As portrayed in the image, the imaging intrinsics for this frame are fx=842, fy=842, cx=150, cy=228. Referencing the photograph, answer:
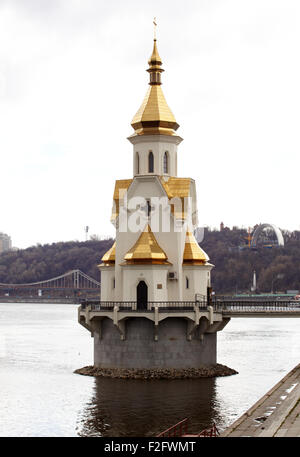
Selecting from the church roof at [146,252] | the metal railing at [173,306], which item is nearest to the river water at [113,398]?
the metal railing at [173,306]

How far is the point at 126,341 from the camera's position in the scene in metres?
47.8

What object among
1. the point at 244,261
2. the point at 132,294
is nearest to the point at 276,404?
the point at 132,294

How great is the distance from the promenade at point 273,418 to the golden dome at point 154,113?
20007mm

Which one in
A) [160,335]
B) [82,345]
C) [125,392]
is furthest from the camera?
[82,345]

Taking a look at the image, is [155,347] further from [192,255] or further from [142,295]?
[192,255]

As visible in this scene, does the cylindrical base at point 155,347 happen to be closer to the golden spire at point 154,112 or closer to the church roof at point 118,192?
the church roof at point 118,192

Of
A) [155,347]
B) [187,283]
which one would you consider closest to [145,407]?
[155,347]

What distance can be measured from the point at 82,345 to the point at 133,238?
3061 centimetres

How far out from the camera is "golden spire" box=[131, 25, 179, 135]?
51156mm

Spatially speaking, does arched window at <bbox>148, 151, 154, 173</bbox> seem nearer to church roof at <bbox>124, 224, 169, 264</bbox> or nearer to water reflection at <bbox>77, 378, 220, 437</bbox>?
church roof at <bbox>124, 224, 169, 264</bbox>

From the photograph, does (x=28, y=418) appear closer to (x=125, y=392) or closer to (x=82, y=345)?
(x=125, y=392)

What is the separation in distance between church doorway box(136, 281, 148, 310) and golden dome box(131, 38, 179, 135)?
9378 mm

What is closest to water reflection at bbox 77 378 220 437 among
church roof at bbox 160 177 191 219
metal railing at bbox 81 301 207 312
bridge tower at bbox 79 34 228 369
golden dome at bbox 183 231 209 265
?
bridge tower at bbox 79 34 228 369

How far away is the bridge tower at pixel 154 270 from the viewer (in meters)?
47.5
